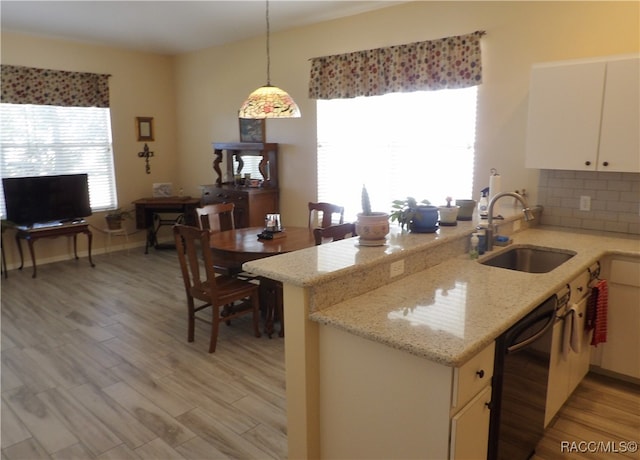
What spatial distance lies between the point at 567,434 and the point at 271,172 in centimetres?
420

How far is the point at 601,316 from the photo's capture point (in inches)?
107

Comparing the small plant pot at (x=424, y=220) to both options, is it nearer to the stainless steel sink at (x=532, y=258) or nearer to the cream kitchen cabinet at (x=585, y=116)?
the stainless steel sink at (x=532, y=258)

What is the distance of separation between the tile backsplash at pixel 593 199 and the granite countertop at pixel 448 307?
0.89 m

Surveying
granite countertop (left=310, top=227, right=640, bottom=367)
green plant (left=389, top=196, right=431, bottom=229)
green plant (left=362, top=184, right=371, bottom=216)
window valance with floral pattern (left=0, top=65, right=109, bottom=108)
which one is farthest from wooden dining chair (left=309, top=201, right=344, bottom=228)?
window valance with floral pattern (left=0, top=65, right=109, bottom=108)

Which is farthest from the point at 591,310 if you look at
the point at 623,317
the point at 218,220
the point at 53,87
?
the point at 53,87

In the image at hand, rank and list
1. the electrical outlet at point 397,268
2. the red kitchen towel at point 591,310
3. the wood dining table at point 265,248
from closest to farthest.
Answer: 1. the electrical outlet at point 397,268
2. the red kitchen towel at point 591,310
3. the wood dining table at point 265,248

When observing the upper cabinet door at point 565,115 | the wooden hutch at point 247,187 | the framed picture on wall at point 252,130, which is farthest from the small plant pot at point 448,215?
the framed picture on wall at point 252,130

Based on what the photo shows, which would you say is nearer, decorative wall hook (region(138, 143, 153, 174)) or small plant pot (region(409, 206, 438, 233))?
small plant pot (region(409, 206, 438, 233))

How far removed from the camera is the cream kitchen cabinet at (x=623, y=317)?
9.19 feet

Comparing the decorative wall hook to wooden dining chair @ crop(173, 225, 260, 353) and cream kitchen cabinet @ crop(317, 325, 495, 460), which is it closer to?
wooden dining chair @ crop(173, 225, 260, 353)

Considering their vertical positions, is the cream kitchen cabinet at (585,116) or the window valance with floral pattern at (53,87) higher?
the window valance with floral pattern at (53,87)

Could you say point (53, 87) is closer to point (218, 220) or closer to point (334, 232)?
point (218, 220)

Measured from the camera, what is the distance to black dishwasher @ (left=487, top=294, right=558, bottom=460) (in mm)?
1766

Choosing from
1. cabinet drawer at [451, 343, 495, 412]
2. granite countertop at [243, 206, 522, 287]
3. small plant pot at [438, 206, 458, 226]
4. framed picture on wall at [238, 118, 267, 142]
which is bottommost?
cabinet drawer at [451, 343, 495, 412]
